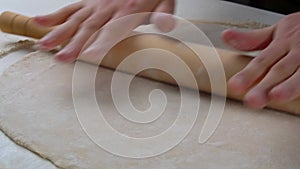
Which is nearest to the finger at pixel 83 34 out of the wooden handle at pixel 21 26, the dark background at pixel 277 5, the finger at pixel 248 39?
the wooden handle at pixel 21 26

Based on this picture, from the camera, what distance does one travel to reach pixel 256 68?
0.67m

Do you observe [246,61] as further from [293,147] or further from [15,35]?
[15,35]

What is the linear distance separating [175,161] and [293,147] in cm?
16

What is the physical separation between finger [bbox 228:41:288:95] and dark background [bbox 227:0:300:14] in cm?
40

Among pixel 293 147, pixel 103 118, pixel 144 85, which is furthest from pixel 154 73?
pixel 293 147

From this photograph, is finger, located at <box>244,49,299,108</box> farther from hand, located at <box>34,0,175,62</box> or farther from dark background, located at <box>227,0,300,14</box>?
dark background, located at <box>227,0,300,14</box>

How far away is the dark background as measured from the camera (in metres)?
1.08

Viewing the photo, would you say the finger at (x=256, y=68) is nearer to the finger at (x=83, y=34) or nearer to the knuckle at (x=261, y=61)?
the knuckle at (x=261, y=61)

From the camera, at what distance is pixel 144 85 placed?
729 millimetres

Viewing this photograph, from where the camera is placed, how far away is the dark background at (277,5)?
1.08 meters

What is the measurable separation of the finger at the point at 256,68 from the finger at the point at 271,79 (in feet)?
0.04

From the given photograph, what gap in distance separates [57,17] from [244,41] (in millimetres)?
333

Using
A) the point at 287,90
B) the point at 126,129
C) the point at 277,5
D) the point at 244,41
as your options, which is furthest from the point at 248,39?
the point at 277,5

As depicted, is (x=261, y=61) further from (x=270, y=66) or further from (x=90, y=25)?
(x=90, y=25)
